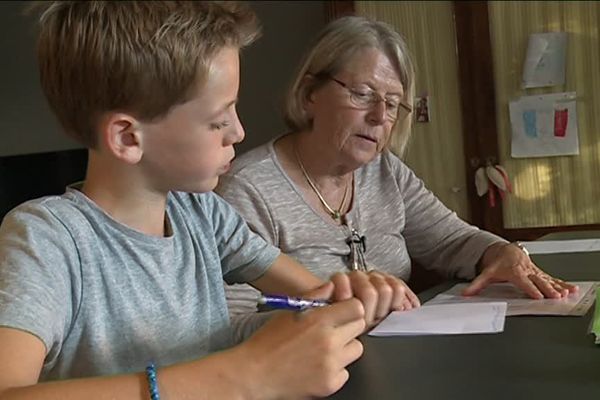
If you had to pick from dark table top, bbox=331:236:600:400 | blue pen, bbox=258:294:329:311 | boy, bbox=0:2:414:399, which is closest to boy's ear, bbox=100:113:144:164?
boy, bbox=0:2:414:399

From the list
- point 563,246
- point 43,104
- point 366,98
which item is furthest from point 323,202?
point 43,104

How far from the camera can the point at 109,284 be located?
89 cm

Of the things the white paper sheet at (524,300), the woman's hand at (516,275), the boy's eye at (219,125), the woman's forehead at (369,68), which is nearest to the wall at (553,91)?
the woman's forehead at (369,68)

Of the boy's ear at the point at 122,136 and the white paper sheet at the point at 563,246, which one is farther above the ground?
the boy's ear at the point at 122,136

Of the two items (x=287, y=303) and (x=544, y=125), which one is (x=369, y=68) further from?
(x=544, y=125)

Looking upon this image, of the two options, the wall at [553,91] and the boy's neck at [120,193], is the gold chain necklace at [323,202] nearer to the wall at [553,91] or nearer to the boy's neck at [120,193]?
the boy's neck at [120,193]

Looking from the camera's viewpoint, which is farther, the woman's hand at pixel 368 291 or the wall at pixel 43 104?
the wall at pixel 43 104

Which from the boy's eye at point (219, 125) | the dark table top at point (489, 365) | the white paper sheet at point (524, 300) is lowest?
the white paper sheet at point (524, 300)

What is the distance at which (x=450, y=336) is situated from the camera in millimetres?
993

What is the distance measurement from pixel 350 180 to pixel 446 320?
72 cm

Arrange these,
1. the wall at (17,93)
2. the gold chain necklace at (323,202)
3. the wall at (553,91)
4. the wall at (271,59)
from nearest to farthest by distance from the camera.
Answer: the gold chain necklace at (323,202) < the wall at (553,91) < the wall at (17,93) < the wall at (271,59)

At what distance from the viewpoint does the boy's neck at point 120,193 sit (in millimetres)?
916

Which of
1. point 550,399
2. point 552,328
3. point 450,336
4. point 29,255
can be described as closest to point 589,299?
point 552,328

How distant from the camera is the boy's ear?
2.88 feet
